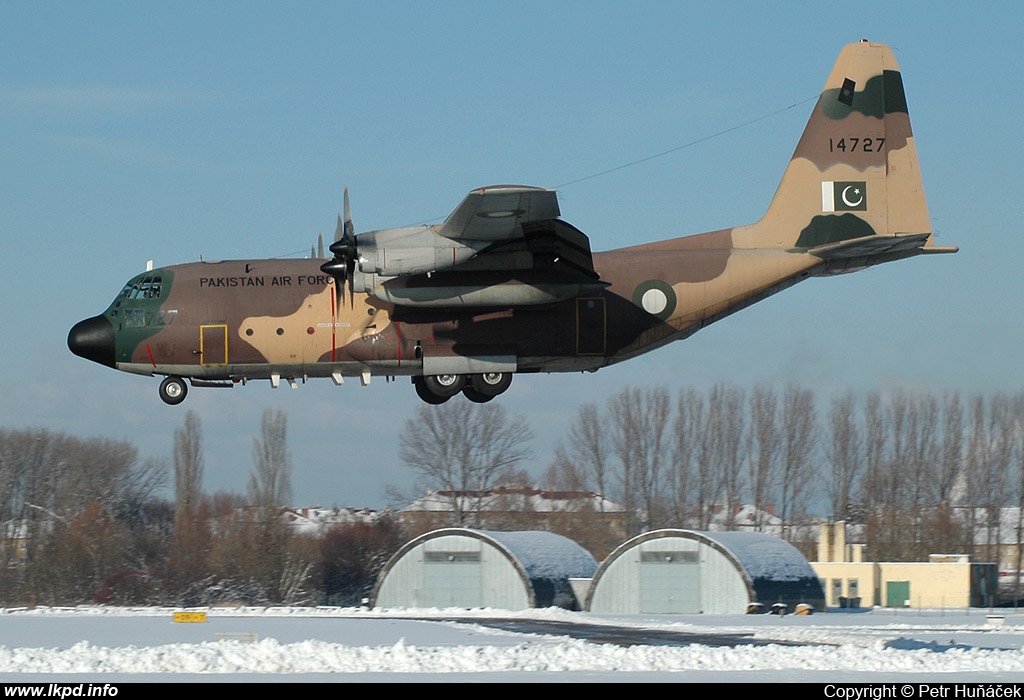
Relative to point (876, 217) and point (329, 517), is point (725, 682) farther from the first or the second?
point (329, 517)

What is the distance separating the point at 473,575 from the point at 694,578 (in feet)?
32.2

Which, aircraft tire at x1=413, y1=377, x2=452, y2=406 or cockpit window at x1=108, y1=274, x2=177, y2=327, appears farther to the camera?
aircraft tire at x1=413, y1=377, x2=452, y2=406

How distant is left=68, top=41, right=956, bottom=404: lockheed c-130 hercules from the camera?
24.7 meters

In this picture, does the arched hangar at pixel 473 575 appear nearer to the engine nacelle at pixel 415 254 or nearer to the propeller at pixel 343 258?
the propeller at pixel 343 258

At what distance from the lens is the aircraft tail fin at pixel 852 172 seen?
27.9m

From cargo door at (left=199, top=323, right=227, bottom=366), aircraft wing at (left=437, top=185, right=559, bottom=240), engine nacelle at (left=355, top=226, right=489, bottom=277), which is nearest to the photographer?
aircraft wing at (left=437, top=185, right=559, bottom=240)

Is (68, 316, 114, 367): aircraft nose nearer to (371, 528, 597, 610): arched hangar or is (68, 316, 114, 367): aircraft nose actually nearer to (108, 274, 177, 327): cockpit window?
(108, 274, 177, 327): cockpit window

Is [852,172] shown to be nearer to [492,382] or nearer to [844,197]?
[844,197]

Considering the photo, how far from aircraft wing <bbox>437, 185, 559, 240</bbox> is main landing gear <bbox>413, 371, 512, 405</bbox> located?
3519 mm

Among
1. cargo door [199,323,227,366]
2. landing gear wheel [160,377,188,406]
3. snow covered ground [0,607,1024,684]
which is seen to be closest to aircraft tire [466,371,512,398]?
cargo door [199,323,227,366]

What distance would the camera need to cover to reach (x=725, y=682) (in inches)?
944
